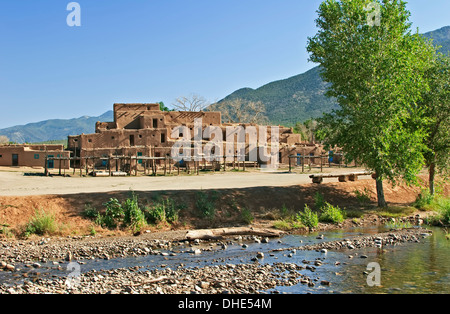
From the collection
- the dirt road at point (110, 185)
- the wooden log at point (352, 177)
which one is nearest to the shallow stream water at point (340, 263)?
the dirt road at point (110, 185)

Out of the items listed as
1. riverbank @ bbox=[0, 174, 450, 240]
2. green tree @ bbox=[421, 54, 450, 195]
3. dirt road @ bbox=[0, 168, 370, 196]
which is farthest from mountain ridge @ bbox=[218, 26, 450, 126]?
riverbank @ bbox=[0, 174, 450, 240]

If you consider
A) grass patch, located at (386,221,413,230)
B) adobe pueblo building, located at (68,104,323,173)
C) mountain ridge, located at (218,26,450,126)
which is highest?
mountain ridge, located at (218,26,450,126)

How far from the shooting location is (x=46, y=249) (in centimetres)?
1357

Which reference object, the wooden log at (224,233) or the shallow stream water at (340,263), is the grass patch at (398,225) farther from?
the wooden log at (224,233)

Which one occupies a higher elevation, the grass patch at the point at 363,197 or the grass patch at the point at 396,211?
the grass patch at the point at 363,197

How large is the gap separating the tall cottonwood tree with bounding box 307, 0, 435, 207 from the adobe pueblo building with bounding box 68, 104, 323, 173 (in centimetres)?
2287

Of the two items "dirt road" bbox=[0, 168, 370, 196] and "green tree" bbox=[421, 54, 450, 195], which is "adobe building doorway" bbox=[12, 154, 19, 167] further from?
"green tree" bbox=[421, 54, 450, 195]

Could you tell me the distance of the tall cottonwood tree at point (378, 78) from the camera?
65.1ft

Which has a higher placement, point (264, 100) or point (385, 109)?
point (264, 100)

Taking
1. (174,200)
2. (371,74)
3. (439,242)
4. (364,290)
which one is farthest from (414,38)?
(364,290)

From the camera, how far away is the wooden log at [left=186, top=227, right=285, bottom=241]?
50.5 ft

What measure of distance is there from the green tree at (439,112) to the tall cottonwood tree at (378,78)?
1200 millimetres
